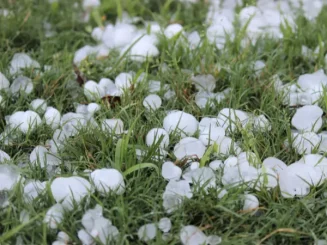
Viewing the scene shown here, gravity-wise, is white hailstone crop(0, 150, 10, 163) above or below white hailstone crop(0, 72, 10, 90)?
below

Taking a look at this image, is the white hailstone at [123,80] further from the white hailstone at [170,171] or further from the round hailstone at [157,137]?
the white hailstone at [170,171]

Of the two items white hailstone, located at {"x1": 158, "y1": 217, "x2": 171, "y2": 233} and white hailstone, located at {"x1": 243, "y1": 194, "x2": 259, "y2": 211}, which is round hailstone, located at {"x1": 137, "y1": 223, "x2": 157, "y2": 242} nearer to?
white hailstone, located at {"x1": 158, "y1": 217, "x2": 171, "y2": 233}

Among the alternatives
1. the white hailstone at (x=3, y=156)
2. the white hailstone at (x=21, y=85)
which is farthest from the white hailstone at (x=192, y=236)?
the white hailstone at (x=21, y=85)

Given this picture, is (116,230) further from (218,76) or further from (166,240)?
(218,76)

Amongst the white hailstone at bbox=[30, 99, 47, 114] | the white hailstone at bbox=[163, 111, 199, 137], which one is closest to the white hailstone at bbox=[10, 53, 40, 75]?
the white hailstone at bbox=[30, 99, 47, 114]

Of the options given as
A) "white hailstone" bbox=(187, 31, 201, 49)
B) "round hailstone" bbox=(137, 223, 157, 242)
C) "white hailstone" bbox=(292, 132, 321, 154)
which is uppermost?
"white hailstone" bbox=(187, 31, 201, 49)

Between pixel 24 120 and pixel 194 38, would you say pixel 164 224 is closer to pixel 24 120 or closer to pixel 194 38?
pixel 24 120

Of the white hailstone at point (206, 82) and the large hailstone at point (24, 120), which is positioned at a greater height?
the white hailstone at point (206, 82)
